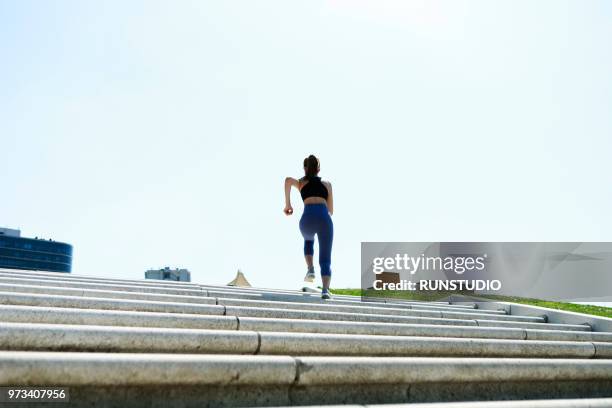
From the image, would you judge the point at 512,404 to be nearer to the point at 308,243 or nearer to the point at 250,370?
the point at 250,370

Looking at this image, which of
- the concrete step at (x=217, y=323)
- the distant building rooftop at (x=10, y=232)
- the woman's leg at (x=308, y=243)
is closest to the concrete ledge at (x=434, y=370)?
the concrete step at (x=217, y=323)

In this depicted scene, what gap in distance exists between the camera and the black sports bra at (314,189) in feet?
21.9

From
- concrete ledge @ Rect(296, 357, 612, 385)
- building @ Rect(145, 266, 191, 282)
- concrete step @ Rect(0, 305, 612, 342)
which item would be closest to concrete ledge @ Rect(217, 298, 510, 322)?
concrete step @ Rect(0, 305, 612, 342)

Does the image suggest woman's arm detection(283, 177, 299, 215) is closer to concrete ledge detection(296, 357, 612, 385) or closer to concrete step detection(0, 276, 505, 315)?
concrete step detection(0, 276, 505, 315)

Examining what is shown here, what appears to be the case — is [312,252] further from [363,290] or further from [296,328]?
[363,290]

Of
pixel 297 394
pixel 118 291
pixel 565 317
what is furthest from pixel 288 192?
pixel 297 394

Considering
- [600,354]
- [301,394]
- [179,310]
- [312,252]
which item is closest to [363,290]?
[312,252]

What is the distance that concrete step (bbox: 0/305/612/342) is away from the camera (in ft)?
11.0

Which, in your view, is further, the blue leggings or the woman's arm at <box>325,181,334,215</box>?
the woman's arm at <box>325,181,334,215</box>

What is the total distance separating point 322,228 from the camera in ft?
21.7

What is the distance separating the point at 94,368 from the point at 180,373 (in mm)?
427

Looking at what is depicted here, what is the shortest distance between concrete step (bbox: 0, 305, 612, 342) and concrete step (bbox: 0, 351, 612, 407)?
28.2 inches

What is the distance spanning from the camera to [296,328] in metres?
4.16

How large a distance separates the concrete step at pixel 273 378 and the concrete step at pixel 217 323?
2.35 ft
